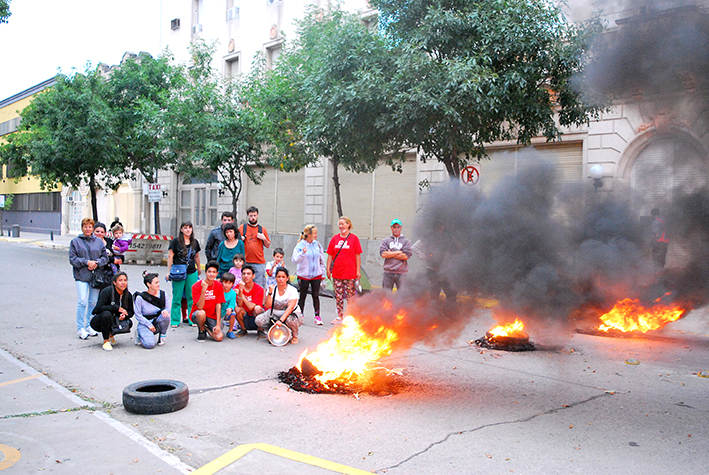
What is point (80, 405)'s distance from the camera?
496 cm

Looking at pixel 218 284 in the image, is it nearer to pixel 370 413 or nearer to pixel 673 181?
pixel 370 413

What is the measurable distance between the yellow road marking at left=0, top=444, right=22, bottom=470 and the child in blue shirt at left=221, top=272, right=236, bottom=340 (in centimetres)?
397

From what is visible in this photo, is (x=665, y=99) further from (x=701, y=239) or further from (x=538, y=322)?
(x=538, y=322)

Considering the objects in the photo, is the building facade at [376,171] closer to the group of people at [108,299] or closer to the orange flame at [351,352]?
the orange flame at [351,352]

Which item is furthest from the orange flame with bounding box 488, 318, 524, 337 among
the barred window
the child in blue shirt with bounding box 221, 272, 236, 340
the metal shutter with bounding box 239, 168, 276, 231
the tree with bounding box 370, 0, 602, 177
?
the barred window

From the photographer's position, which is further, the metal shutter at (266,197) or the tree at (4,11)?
the metal shutter at (266,197)

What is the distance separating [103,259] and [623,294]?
636 centimetres

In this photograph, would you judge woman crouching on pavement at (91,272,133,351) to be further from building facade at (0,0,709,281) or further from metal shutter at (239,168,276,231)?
metal shutter at (239,168,276,231)

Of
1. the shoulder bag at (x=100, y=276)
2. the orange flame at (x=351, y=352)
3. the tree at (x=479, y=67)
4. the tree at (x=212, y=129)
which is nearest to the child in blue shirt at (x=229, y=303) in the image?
the shoulder bag at (x=100, y=276)

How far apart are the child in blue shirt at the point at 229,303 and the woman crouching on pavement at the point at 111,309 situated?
4.16 feet

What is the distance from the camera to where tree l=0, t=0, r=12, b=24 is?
11.8m

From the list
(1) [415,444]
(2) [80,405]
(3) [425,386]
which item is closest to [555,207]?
(3) [425,386]

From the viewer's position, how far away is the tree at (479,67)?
31.0 ft

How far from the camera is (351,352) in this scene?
18.8ft
